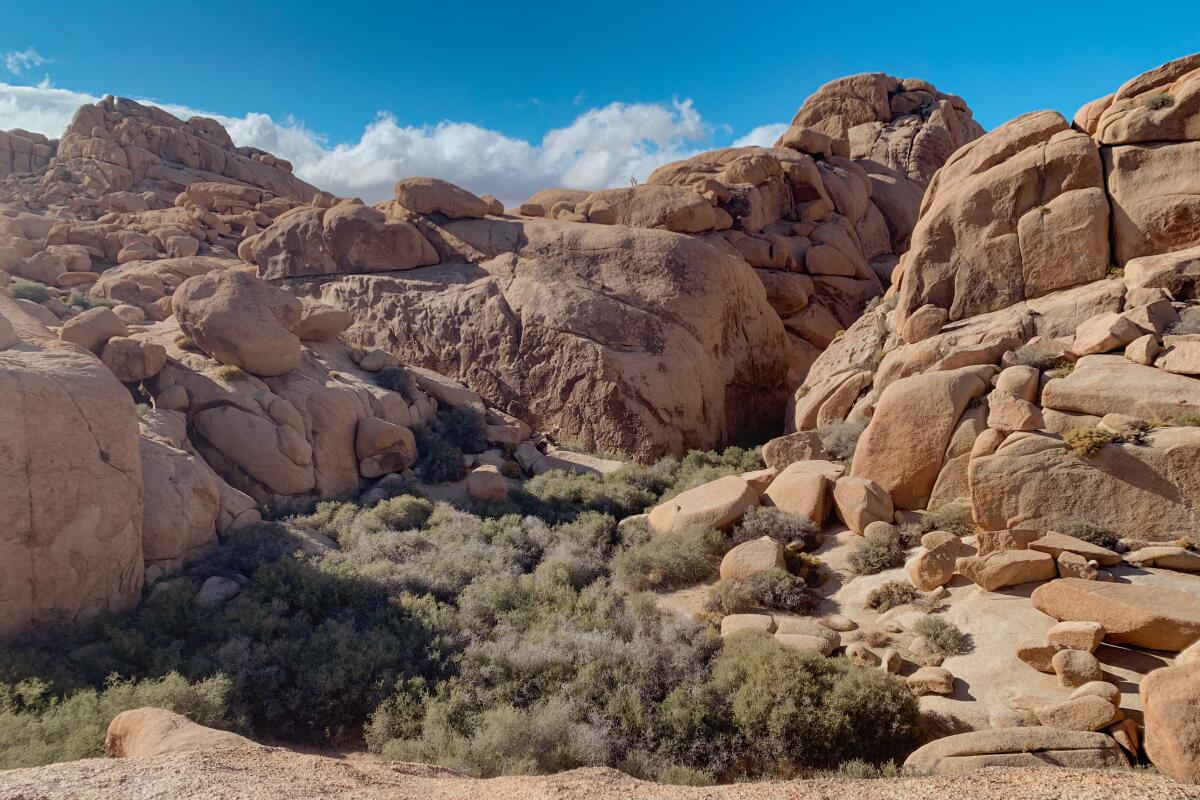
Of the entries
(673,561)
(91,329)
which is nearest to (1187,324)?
(673,561)

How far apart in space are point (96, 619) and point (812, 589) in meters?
9.76

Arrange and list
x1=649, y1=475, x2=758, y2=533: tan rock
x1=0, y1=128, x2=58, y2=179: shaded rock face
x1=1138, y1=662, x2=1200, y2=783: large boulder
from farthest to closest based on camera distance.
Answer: x1=0, y1=128, x2=58, y2=179: shaded rock face
x1=649, y1=475, x2=758, y2=533: tan rock
x1=1138, y1=662, x2=1200, y2=783: large boulder

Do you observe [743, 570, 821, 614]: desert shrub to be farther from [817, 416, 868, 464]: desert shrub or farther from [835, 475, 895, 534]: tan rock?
[817, 416, 868, 464]: desert shrub

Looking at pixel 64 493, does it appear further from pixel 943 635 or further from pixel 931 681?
pixel 943 635

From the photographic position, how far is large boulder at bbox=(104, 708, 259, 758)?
555 centimetres

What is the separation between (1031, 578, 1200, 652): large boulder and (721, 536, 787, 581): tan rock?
11.2 ft

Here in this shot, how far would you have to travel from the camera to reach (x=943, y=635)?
8.24 m

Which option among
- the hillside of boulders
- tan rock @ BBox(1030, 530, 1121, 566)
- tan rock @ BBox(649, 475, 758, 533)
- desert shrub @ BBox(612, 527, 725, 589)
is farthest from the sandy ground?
tan rock @ BBox(649, 475, 758, 533)

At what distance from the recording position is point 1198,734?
17.3 feet

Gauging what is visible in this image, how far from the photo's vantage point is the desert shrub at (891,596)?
30.5ft

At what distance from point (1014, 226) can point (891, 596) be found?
834 centimetres

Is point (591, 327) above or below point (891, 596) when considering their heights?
above

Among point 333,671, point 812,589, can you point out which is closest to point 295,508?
point 333,671

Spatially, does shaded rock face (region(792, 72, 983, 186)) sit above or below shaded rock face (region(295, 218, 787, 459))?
above
